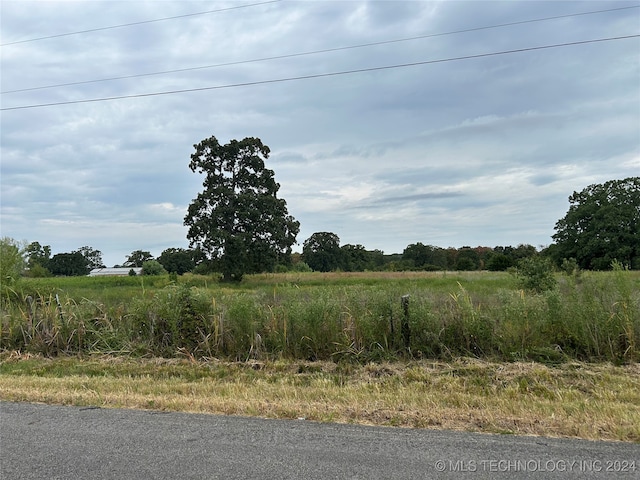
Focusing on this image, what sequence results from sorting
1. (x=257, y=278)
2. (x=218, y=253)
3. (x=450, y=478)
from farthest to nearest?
(x=257, y=278)
(x=218, y=253)
(x=450, y=478)

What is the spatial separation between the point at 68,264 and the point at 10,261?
9736 centimetres

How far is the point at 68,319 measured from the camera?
10.1 metres

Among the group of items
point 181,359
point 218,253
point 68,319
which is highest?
point 218,253

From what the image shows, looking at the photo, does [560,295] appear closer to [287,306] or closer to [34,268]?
[287,306]

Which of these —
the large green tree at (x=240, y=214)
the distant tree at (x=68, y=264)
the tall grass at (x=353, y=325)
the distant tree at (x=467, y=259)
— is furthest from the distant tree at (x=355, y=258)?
the tall grass at (x=353, y=325)

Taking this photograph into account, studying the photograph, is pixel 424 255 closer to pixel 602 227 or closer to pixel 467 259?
pixel 467 259

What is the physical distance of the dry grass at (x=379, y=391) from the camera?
14.9ft

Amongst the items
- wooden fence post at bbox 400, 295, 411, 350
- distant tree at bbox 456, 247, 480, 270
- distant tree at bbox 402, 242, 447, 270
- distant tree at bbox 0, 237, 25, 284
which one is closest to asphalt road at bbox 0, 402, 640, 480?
wooden fence post at bbox 400, 295, 411, 350

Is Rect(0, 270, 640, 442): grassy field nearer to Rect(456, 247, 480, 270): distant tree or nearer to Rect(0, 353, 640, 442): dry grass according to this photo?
Rect(0, 353, 640, 442): dry grass

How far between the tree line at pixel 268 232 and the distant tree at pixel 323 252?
0.68 ft

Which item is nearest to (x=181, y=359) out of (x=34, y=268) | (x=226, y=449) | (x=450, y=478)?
(x=226, y=449)

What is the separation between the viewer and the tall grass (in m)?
7.46

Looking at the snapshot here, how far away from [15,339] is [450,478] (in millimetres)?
10710

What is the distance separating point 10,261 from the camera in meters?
20.6
